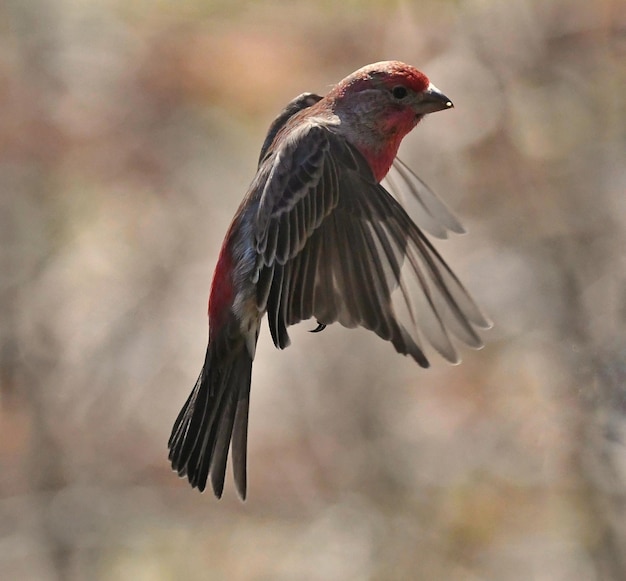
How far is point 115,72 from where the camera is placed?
10375mm

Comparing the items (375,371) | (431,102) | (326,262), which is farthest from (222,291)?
(375,371)

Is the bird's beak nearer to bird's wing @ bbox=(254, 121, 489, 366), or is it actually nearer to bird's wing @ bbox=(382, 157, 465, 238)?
bird's wing @ bbox=(254, 121, 489, 366)

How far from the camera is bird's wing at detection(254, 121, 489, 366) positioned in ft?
11.6

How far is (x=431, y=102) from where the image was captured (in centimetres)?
405

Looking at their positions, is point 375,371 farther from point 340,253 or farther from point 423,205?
point 340,253

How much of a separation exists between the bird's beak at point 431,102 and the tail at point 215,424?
111 centimetres

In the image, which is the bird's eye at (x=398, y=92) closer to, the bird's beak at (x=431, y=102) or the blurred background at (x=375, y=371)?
the bird's beak at (x=431, y=102)

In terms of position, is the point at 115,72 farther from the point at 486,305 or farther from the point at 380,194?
the point at 380,194

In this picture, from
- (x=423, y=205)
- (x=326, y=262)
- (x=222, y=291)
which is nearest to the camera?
(x=326, y=262)

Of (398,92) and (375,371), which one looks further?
(375,371)

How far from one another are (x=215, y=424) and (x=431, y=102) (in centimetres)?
144

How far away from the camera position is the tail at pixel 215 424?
392 centimetres

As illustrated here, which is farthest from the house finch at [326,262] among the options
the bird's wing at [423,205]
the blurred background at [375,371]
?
the blurred background at [375,371]

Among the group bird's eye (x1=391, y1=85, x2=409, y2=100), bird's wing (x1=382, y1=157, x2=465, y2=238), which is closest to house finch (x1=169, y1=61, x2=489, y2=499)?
bird's eye (x1=391, y1=85, x2=409, y2=100)
